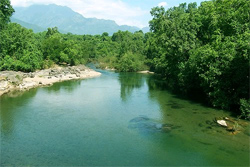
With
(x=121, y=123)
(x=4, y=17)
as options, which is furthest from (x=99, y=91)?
(x=4, y=17)

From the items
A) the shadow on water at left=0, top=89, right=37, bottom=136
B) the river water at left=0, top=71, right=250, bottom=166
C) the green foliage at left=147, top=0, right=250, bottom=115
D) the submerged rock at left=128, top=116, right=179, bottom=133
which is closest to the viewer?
the river water at left=0, top=71, right=250, bottom=166

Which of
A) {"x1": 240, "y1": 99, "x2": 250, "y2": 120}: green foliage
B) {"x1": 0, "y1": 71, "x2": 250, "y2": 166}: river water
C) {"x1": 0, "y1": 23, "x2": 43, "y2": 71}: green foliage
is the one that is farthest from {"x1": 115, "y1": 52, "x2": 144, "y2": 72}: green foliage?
{"x1": 240, "y1": 99, "x2": 250, "y2": 120}: green foliage

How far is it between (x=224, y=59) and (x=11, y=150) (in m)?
20.3

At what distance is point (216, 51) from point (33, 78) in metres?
30.3

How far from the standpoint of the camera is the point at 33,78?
41.9m

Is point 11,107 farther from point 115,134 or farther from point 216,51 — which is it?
point 216,51

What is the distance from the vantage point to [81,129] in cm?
1962

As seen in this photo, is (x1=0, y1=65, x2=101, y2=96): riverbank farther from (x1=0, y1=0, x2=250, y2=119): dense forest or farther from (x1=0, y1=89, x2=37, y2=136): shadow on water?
(x1=0, y1=0, x2=250, y2=119): dense forest

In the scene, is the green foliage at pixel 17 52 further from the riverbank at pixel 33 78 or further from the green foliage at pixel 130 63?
the green foliage at pixel 130 63

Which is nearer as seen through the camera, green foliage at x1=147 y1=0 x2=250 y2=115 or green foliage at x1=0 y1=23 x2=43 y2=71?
green foliage at x1=147 y1=0 x2=250 y2=115

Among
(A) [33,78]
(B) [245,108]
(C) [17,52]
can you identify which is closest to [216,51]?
(B) [245,108]

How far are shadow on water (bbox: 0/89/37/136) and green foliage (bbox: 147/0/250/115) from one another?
1878 cm

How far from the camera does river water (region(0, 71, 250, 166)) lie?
14680 mm

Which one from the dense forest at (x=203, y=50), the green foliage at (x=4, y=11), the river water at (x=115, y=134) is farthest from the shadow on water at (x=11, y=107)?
the green foliage at (x=4, y=11)
